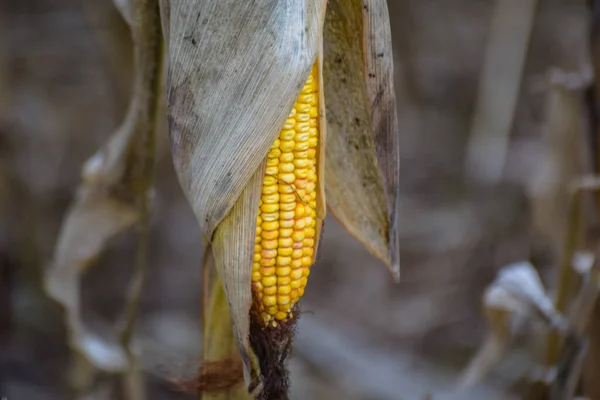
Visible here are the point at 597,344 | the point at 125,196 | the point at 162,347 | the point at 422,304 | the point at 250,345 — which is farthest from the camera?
the point at 422,304

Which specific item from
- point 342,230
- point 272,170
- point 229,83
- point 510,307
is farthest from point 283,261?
point 342,230

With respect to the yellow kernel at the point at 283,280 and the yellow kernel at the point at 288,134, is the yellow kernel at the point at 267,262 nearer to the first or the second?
the yellow kernel at the point at 283,280

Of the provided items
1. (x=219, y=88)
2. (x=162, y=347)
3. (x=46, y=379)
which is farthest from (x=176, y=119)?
(x=46, y=379)

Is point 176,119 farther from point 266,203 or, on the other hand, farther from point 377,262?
point 377,262

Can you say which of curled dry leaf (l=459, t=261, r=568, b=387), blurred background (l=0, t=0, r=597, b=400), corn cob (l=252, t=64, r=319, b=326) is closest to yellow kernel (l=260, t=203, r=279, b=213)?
corn cob (l=252, t=64, r=319, b=326)

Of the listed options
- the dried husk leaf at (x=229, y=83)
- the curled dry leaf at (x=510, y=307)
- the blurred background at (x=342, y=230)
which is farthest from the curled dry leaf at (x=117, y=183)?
the curled dry leaf at (x=510, y=307)

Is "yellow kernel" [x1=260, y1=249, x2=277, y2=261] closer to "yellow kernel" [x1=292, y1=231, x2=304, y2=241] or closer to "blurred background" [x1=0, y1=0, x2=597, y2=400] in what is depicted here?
"yellow kernel" [x1=292, y1=231, x2=304, y2=241]

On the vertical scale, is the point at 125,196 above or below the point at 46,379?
above
